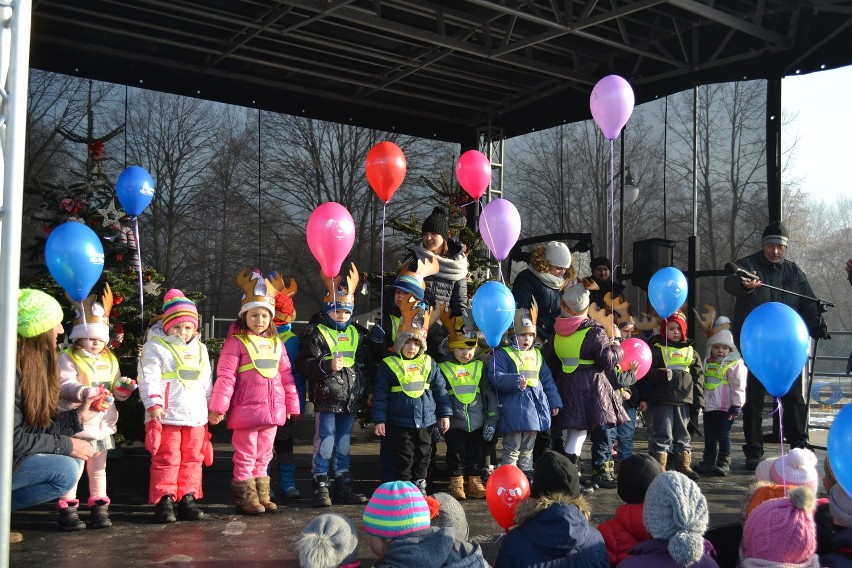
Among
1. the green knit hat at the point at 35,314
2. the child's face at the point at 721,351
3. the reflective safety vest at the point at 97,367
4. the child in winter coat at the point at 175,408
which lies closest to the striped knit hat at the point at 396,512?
the green knit hat at the point at 35,314

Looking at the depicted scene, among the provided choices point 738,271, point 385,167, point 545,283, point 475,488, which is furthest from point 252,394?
point 738,271

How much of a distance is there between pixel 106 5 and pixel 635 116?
6956 mm

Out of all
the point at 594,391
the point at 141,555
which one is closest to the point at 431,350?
the point at 594,391

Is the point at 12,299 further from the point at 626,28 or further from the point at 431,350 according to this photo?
the point at 626,28

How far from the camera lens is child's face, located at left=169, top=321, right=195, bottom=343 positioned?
18.1 feet

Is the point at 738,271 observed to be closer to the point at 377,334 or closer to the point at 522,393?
the point at 522,393

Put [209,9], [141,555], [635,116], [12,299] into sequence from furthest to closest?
1. [635,116]
2. [209,9]
3. [141,555]
4. [12,299]

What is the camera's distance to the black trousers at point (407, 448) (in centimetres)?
601

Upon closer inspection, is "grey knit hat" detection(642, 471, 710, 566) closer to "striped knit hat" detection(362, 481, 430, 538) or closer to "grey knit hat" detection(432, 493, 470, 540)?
"grey knit hat" detection(432, 493, 470, 540)

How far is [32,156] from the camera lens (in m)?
10.2

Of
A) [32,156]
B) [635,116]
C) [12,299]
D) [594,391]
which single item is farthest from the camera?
[635,116]

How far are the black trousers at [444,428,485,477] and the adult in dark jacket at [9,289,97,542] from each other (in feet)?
9.41

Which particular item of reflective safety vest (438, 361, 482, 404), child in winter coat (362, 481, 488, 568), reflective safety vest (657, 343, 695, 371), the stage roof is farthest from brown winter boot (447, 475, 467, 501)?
the stage roof

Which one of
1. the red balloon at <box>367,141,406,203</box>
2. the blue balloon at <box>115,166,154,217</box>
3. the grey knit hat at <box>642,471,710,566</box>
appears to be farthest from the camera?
the blue balloon at <box>115,166,154,217</box>
